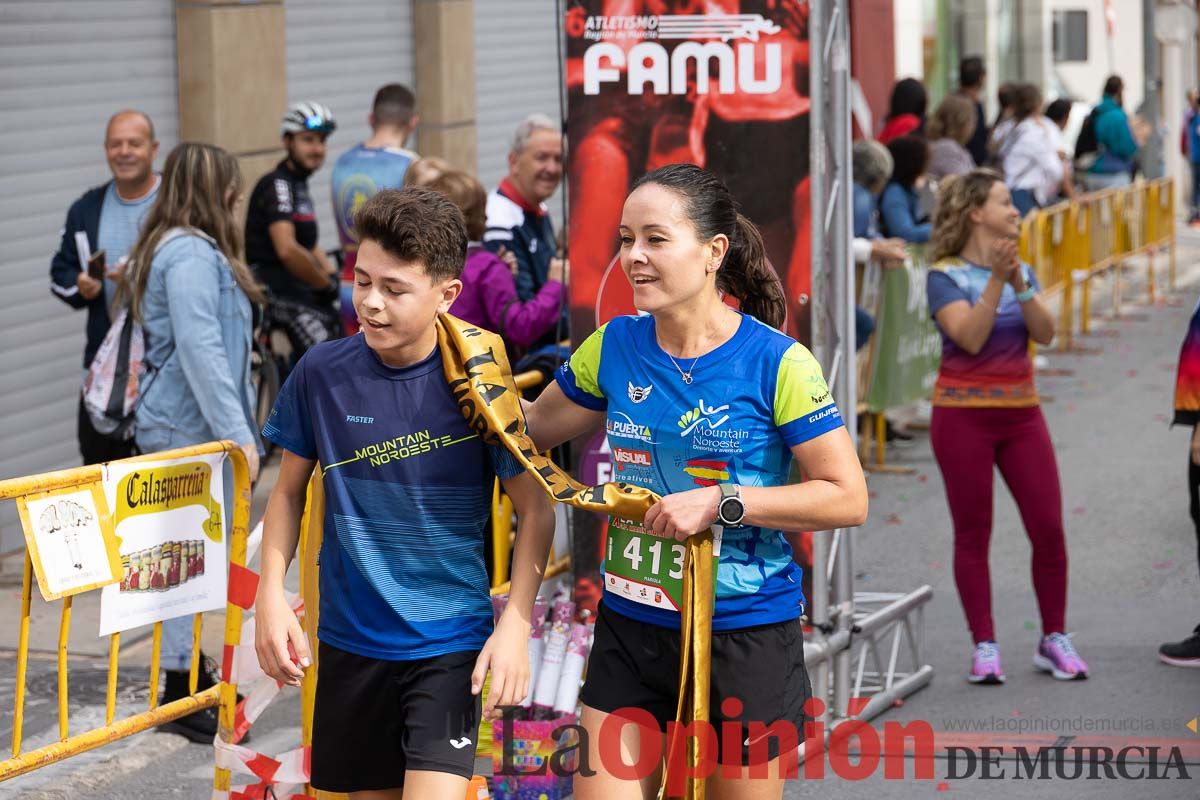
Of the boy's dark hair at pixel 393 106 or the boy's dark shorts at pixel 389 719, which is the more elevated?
the boy's dark hair at pixel 393 106

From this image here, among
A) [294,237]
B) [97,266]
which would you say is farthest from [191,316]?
[294,237]

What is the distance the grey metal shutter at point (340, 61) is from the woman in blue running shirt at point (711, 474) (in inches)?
329

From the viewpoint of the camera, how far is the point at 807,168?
6.02m

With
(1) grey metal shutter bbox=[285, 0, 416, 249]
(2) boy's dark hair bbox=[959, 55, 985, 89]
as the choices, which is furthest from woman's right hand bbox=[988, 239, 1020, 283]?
(2) boy's dark hair bbox=[959, 55, 985, 89]

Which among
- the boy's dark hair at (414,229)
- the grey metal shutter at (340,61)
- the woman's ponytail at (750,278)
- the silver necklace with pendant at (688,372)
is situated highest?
the grey metal shutter at (340,61)

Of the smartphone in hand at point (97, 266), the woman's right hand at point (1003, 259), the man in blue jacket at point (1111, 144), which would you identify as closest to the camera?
the woman's right hand at point (1003, 259)

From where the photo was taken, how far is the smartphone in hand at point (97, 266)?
7281 millimetres

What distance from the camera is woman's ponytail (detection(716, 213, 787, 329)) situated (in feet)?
13.6

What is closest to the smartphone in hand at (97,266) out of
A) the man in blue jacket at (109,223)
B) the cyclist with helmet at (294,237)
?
the man in blue jacket at (109,223)

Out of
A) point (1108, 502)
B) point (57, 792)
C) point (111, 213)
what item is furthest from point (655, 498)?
point (1108, 502)

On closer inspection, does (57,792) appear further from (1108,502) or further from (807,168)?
(1108,502)

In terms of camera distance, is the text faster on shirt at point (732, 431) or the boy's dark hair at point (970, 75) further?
the boy's dark hair at point (970, 75)

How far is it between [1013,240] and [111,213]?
3.76 m

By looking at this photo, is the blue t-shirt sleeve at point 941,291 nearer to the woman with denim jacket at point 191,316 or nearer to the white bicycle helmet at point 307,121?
the woman with denim jacket at point 191,316
